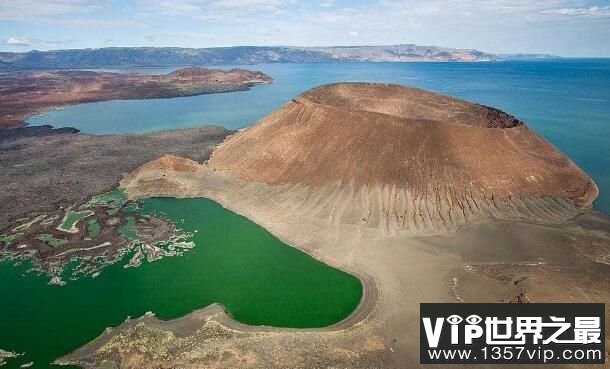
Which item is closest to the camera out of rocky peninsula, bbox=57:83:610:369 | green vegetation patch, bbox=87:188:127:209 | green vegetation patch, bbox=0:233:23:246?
rocky peninsula, bbox=57:83:610:369

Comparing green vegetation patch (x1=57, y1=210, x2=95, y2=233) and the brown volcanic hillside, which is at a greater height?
the brown volcanic hillside

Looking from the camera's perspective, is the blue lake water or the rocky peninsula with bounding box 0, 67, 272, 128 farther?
the rocky peninsula with bounding box 0, 67, 272, 128

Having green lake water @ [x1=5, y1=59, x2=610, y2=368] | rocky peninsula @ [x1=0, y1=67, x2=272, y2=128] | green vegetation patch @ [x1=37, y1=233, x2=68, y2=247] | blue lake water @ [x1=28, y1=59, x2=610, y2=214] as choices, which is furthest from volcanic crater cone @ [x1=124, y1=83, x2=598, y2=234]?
Result: rocky peninsula @ [x1=0, y1=67, x2=272, y2=128]

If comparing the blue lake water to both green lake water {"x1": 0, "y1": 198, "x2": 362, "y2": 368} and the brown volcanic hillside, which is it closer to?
the brown volcanic hillside

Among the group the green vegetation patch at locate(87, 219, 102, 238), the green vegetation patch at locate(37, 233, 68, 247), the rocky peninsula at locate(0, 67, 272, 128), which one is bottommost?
the green vegetation patch at locate(37, 233, 68, 247)

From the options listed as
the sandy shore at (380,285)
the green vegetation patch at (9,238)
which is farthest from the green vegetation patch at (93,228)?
the sandy shore at (380,285)

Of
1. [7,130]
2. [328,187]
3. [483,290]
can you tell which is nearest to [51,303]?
[328,187]

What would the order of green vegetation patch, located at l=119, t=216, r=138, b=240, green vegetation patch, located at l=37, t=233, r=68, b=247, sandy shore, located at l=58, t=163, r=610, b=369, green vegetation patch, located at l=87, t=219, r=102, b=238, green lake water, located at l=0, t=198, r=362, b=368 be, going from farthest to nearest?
green vegetation patch, located at l=87, t=219, r=102, b=238, green vegetation patch, located at l=119, t=216, r=138, b=240, green vegetation patch, located at l=37, t=233, r=68, b=247, green lake water, located at l=0, t=198, r=362, b=368, sandy shore, located at l=58, t=163, r=610, b=369
